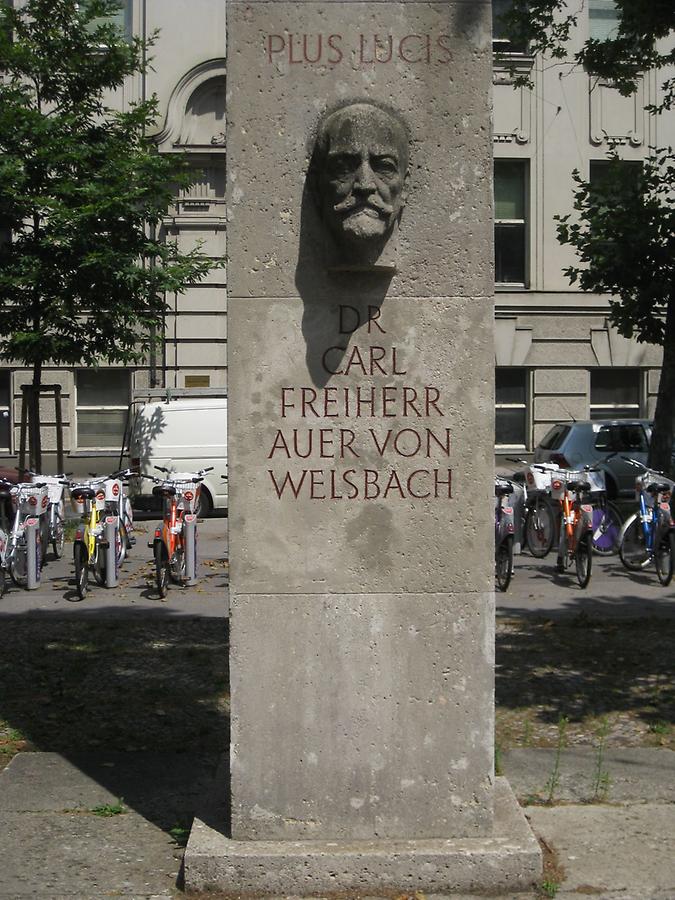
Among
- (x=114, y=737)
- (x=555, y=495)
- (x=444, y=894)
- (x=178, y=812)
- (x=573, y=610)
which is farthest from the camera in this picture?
(x=555, y=495)

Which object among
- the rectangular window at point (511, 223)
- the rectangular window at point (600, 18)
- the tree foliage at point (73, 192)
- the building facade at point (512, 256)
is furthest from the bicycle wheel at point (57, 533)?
the rectangular window at point (600, 18)

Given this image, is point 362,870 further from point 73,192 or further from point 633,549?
A: point 73,192

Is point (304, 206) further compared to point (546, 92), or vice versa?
point (546, 92)

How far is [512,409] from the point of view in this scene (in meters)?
27.1

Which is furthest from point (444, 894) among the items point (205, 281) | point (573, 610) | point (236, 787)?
point (205, 281)

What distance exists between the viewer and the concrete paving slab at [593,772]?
216 inches

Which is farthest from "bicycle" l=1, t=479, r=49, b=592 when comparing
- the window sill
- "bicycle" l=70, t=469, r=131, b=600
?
the window sill

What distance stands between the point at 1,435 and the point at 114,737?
21.0 metres

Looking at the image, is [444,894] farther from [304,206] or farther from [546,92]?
[546,92]

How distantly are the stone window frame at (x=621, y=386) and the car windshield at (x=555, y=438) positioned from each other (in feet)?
21.4

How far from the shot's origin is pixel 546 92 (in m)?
26.7

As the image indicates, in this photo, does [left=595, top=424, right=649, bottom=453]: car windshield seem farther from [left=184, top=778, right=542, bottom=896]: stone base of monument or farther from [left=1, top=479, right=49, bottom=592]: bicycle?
[left=184, top=778, right=542, bottom=896]: stone base of monument

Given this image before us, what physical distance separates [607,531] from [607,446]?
670 centimetres

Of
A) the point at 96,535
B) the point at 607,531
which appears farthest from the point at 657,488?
the point at 96,535
